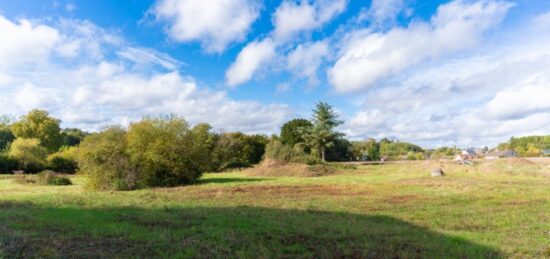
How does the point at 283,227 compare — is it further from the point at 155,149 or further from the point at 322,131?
the point at 322,131

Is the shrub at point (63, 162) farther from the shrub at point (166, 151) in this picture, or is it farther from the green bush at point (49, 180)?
the shrub at point (166, 151)

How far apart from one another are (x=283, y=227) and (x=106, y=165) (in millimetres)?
17827

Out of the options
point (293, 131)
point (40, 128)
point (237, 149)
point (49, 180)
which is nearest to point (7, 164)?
point (40, 128)

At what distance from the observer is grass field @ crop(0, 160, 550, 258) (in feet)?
25.2

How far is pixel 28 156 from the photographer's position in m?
47.9

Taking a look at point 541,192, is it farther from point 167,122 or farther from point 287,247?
point 167,122

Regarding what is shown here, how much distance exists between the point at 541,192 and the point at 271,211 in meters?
14.3

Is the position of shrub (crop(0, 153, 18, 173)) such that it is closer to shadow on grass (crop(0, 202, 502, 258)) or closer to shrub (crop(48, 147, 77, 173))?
shrub (crop(48, 147, 77, 173))

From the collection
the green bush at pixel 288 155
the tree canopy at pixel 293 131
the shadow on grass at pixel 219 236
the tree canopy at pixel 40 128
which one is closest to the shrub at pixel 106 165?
the shadow on grass at pixel 219 236

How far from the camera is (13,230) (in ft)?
31.2

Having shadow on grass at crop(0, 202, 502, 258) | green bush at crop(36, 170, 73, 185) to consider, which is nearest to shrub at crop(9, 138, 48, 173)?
green bush at crop(36, 170, 73, 185)

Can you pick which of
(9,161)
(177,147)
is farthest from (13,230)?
(9,161)

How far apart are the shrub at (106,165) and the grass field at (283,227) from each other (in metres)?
7.66

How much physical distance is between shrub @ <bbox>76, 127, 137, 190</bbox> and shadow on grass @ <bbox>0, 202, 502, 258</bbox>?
11.2 metres
